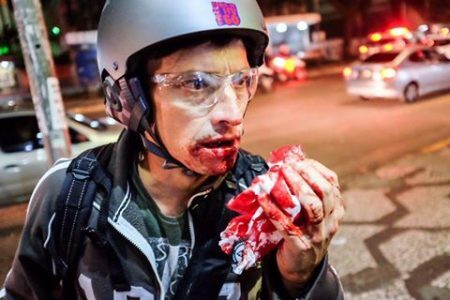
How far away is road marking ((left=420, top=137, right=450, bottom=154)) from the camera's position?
7674 millimetres

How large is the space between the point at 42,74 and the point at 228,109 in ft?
11.0

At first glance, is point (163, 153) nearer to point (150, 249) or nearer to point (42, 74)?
point (150, 249)

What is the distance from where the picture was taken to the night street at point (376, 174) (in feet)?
13.2

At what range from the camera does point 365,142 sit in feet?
28.1

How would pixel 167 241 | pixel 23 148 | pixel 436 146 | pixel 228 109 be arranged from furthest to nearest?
pixel 436 146
pixel 23 148
pixel 167 241
pixel 228 109

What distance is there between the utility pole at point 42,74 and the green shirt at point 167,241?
3.10 meters

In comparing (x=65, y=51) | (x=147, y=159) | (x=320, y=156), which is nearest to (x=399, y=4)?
(x=65, y=51)

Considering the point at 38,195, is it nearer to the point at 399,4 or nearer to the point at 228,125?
the point at 228,125

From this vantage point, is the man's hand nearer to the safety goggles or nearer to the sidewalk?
the safety goggles

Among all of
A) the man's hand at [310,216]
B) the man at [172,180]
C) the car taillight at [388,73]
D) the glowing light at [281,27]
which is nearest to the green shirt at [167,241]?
the man at [172,180]

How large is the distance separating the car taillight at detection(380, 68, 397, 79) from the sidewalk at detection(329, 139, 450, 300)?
20.1ft

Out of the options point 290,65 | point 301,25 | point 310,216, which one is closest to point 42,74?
point 310,216

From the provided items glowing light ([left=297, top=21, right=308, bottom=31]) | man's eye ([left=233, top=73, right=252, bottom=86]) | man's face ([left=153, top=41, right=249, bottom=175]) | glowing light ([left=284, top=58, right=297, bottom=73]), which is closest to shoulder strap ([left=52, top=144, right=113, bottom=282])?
man's face ([left=153, top=41, right=249, bottom=175])

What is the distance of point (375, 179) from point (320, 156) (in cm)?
150
